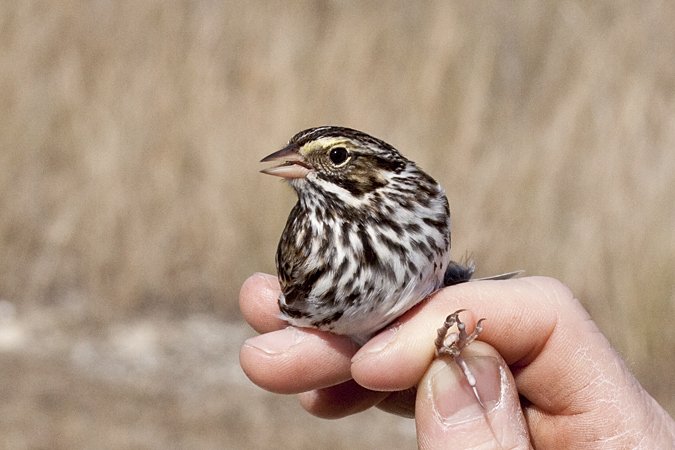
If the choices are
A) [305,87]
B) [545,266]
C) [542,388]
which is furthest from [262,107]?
[542,388]

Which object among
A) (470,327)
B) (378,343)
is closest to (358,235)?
(378,343)

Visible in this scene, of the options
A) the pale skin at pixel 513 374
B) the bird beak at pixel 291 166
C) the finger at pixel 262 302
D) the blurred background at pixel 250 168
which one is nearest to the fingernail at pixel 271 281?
the finger at pixel 262 302

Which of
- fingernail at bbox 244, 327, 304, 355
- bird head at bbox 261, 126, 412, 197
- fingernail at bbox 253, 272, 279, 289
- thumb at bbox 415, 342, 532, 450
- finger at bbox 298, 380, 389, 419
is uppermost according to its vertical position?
bird head at bbox 261, 126, 412, 197

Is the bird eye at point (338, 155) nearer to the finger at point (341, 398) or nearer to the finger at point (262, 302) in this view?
the finger at point (262, 302)

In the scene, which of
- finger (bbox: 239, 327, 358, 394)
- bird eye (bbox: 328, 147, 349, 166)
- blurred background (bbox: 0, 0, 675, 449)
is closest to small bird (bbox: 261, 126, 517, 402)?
bird eye (bbox: 328, 147, 349, 166)

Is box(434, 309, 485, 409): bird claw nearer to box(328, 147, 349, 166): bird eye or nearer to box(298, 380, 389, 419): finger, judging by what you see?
box(328, 147, 349, 166): bird eye

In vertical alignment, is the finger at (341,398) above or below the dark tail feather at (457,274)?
below

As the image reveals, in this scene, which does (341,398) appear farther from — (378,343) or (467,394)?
(467,394)
